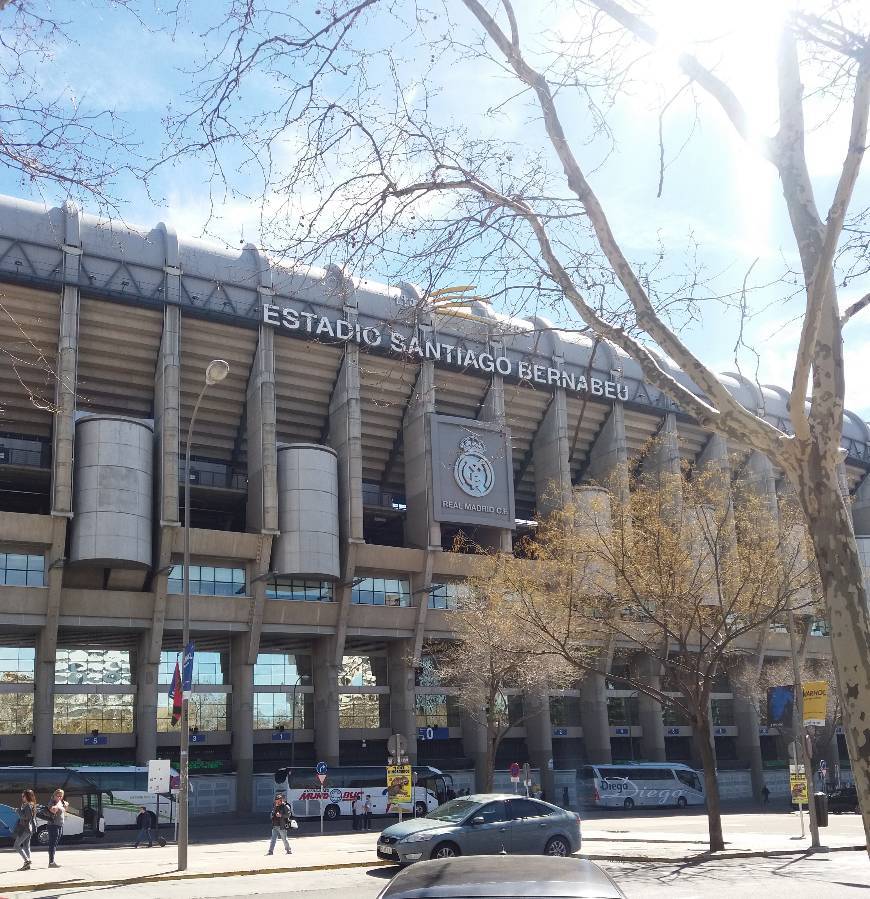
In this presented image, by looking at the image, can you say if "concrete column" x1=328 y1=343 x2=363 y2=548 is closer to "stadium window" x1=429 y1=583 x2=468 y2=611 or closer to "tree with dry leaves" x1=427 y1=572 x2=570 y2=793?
"stadium window" x1=429 y1=583 x2=468 y2=611

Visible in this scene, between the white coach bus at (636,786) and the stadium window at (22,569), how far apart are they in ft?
99.6

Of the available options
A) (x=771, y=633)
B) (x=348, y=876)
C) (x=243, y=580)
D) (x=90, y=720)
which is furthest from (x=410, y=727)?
(x=348, y=876)

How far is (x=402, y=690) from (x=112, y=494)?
61.1ft

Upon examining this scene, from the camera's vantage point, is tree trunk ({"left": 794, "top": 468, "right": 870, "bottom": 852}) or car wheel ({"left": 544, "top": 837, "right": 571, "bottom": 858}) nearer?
tree trunk ({"left": 794, "top": 468, "right": 870, "bottom": 852})

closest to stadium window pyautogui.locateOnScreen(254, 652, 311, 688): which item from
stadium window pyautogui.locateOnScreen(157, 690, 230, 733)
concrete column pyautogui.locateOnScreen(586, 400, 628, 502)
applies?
stadium window pyautogui.locateOnScreen(157, 690, 230, 733)

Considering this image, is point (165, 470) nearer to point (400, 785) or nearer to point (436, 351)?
point (436, 351)

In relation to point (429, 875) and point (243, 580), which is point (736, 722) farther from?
point (429, 875)

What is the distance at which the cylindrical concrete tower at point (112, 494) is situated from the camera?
143 feet

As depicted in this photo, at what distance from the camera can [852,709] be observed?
6.01 m

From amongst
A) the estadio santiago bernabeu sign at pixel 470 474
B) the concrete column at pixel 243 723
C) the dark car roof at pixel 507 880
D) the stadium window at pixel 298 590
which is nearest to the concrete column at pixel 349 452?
the stadium window at pixel 298 590

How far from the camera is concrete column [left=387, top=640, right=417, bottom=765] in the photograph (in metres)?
51.3

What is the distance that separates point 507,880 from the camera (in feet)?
20.5

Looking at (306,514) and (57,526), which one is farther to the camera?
(306,514)

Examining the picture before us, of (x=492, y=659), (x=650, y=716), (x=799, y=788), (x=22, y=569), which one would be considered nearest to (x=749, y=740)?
(x=650, y=716)
